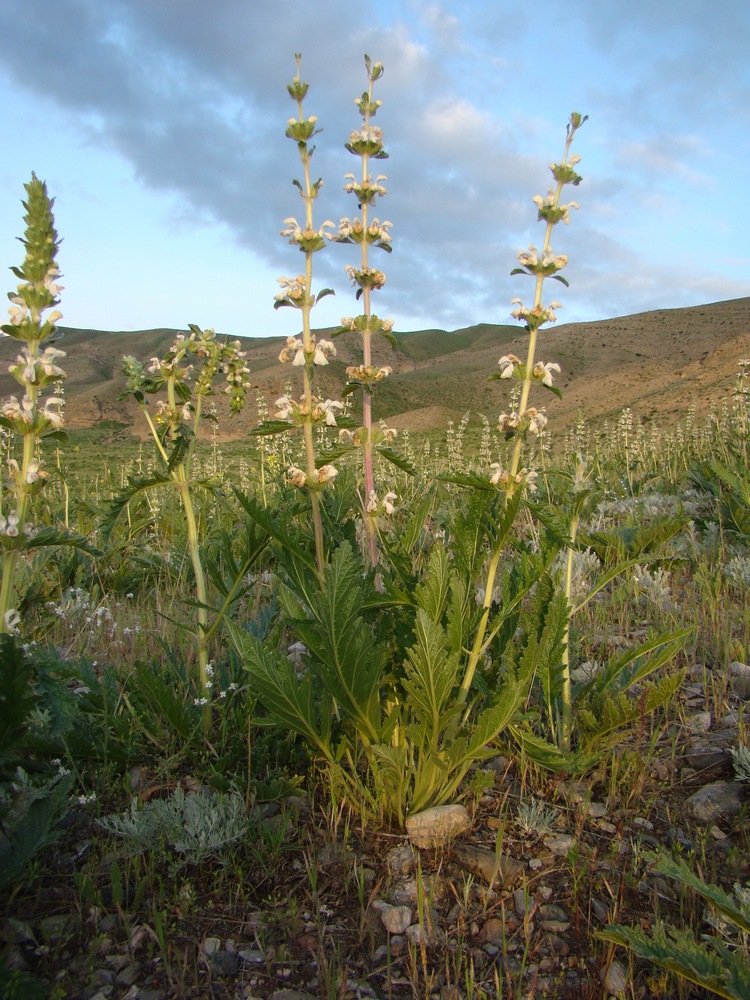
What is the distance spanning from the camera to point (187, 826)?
6.82ft

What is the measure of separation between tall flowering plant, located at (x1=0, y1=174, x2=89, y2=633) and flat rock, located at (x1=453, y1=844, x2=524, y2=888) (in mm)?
1643

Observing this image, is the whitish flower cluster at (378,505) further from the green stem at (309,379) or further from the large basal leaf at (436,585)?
the large basal leaf at (436,585)

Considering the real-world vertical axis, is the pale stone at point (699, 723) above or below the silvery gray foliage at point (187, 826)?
above

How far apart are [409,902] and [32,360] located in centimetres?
221

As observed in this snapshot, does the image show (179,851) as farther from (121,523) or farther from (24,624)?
(121,523)

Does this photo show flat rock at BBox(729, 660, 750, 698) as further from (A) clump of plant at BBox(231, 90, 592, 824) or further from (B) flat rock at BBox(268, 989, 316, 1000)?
(B) flat rock at BBox(268, 989, 316, 1000)

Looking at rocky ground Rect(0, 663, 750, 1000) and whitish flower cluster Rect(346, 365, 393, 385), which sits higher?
whitish flower cluster Rect(346, 365, 393, 385)

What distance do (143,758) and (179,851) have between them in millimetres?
507

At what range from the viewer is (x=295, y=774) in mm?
2449

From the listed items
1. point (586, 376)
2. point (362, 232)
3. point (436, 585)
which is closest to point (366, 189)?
point (362, 232)

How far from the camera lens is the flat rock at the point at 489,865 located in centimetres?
200

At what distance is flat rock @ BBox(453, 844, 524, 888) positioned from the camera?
200cm

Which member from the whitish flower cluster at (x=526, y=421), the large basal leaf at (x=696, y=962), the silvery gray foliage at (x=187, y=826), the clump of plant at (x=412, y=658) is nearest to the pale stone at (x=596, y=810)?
the clump of plant at (x=412, y=658)

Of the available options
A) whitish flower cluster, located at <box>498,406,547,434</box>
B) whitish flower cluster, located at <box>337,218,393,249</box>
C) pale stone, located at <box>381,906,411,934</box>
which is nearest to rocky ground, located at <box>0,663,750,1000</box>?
pale stone, located at <box>381,906,411,934</box>
